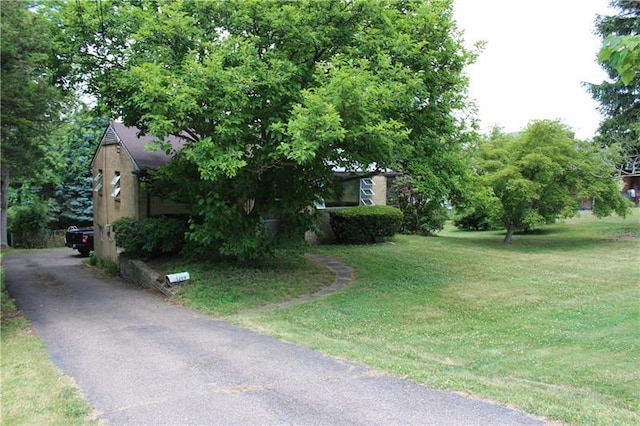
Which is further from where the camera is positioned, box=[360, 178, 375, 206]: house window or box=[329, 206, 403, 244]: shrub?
box=[360, 178, 375, 206]: house window

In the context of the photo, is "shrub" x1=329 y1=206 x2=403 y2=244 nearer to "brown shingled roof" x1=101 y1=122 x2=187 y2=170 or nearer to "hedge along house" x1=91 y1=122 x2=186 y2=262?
"hedge along house" x1=91 y1=122 x2=186 y2=262

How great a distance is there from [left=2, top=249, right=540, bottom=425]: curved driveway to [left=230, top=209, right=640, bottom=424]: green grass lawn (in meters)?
0.46

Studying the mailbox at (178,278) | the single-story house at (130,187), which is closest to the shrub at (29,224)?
the single-story house at (130,187)

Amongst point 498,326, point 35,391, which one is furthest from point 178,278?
point 498,326

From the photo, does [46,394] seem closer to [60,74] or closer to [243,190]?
[243,190]

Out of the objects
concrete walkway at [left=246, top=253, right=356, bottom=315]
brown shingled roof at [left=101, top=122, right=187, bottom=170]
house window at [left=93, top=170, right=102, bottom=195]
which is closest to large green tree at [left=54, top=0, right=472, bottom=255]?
concrete walkway at [left=246, top=253, right=356, bottom=315]

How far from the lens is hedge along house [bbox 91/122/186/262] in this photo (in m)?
15.5

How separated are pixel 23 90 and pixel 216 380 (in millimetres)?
5930

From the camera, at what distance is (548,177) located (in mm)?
18938

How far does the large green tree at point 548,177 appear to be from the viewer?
1906 centimetres

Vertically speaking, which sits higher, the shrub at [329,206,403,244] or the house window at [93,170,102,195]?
the house window at [93,170,102,195]

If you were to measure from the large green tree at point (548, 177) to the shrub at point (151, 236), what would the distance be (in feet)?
36.9

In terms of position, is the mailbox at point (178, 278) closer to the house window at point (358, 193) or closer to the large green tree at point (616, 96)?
the house window at point (358, 193)

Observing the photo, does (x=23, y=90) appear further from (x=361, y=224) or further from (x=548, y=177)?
(x=548, y=177)
